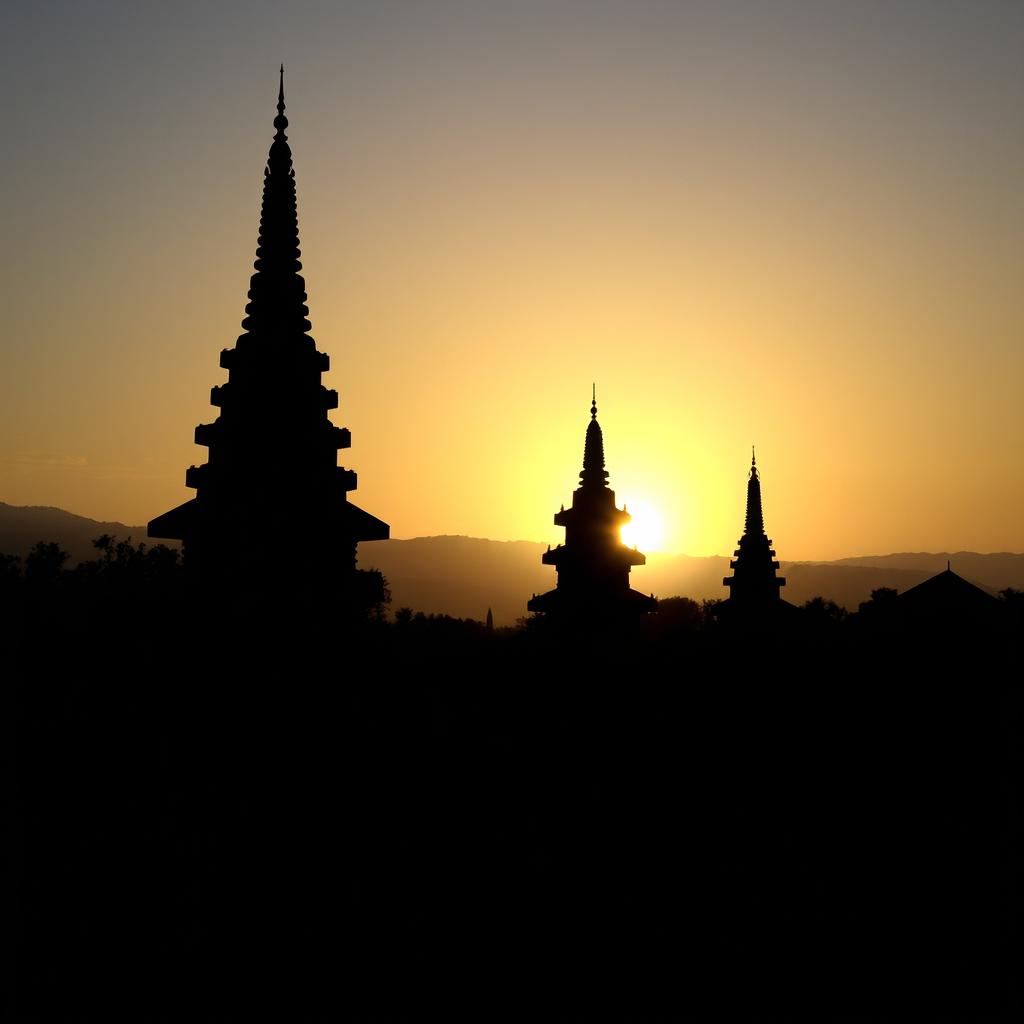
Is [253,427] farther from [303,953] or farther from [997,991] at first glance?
[997,991]

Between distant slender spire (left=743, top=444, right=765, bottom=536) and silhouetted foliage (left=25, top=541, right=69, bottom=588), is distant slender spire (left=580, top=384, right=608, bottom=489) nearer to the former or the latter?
distant slender spire (left=743, top=444, right=765, bottom=536)

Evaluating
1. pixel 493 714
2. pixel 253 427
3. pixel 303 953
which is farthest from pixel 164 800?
pixel 493 714

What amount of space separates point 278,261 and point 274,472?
172 inches

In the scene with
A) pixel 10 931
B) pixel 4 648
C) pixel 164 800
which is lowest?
pixel 10 931

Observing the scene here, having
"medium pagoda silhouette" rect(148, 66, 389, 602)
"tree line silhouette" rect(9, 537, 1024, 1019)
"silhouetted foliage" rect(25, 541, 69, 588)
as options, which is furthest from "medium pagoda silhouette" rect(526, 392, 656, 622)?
"silhouetted foliage" rect(25, 541, 69, 588)

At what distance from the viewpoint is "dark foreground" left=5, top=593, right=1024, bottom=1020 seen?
15.0m

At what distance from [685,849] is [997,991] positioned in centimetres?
611

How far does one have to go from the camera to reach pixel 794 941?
16828 millimetres

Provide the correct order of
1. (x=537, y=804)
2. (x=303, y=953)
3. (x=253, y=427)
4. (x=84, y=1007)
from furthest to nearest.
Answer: (x=537, y=804), (x=253, y=427), (x=303, y=953), (x=84, y=1007)

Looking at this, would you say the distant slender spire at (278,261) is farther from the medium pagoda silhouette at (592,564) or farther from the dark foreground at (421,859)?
the medium pagoda silhouette at (592,564)

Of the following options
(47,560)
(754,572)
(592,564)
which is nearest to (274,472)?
(592,564)

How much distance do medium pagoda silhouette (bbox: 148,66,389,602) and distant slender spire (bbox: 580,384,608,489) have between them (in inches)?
783

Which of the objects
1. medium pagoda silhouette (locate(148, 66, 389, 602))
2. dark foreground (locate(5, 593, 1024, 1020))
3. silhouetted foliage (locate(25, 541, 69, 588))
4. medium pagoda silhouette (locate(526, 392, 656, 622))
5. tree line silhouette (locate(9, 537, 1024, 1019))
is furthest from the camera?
silhouetted foliage (locate(25, 541, 69, 588))

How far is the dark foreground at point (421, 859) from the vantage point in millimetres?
15031
